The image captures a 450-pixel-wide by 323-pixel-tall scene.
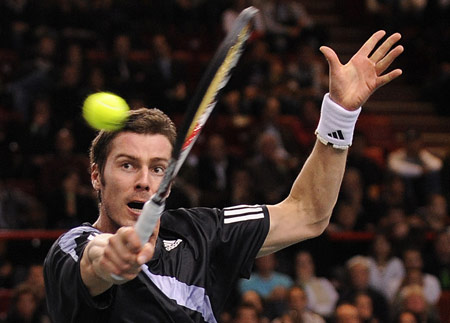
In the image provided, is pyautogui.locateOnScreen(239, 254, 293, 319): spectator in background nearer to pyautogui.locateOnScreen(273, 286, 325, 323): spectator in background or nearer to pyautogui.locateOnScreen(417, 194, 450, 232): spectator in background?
pyautogui.locateOnScreen(273, 286, 325, 323): spectator in background

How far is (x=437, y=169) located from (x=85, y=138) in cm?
489

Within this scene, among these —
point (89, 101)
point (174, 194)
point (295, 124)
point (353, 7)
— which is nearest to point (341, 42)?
point (353, 7)

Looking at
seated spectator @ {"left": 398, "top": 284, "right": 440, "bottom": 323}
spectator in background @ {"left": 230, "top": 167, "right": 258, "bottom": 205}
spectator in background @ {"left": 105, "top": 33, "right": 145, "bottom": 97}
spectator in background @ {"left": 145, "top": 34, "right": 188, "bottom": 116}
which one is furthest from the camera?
spectator in background @ {"left": 145, "top": 34, "right": 188, "bottom": 116}

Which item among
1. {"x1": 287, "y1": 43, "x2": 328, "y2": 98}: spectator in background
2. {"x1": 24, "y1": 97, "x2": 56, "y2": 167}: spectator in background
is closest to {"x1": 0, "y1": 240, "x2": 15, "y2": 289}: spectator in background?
{"x1": 24, "y1": 97, "x2": 56, "y2": 167}: spectator in background

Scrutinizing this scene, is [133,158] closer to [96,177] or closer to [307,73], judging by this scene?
[96,177]

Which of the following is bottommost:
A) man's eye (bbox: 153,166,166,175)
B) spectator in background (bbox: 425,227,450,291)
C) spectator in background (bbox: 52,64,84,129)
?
spectator in background (bbox: 425,227,450,291)

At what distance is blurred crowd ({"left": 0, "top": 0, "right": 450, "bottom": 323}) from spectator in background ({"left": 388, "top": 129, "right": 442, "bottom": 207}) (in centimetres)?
2

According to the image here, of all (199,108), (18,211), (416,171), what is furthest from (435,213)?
(199,108)

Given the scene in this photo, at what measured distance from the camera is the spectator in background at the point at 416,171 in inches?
518

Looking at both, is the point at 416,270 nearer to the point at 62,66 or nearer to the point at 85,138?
the point at 85,138

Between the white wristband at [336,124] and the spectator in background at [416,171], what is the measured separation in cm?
921

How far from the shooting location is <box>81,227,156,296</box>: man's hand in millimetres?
2945

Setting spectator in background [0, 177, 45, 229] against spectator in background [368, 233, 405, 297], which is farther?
spectator in background [0, 177, 45, 229]

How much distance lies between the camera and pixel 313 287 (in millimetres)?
10367
